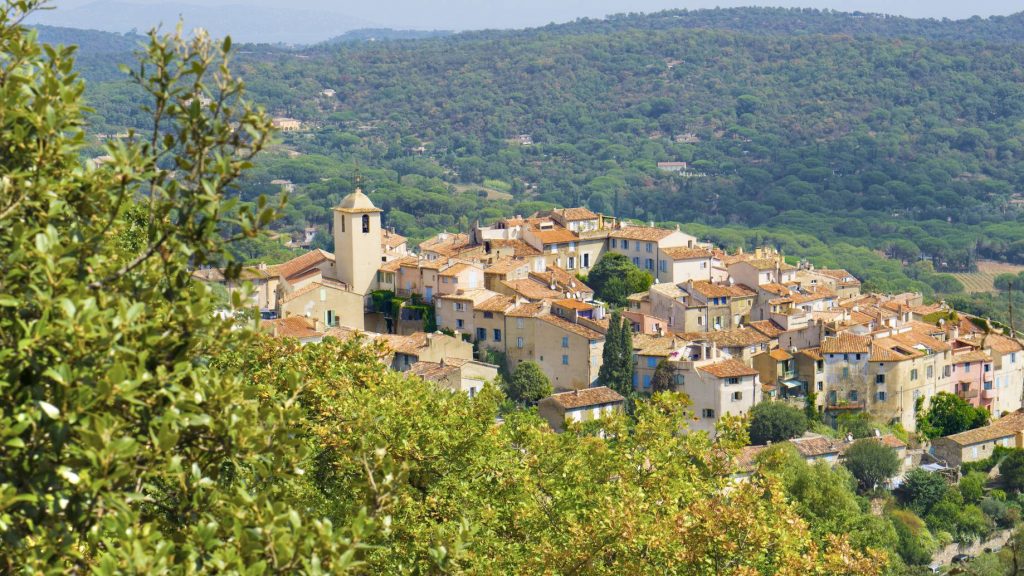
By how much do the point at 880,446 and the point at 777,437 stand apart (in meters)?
2.81

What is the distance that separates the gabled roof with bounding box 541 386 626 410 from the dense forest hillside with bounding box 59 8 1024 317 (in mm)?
52475

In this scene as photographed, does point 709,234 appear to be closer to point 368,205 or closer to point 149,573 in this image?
point 368,205

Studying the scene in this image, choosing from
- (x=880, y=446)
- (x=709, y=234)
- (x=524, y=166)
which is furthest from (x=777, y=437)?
(x=524, y=166)

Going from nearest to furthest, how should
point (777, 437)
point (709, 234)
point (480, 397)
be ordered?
point (480, 397)
point (777, 437)
point (709, 234)

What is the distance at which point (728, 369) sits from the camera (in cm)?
3969

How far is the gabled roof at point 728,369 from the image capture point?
39312 mm

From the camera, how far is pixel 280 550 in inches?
259

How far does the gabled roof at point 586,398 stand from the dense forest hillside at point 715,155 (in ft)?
172

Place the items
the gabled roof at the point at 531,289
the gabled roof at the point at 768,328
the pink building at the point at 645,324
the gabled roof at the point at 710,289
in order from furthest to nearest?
the gabled roof at the point at 710,289
the gabled roof at the point at 768,328
the gabled roof at the point at 531,289
the pink building at the point at 645,324

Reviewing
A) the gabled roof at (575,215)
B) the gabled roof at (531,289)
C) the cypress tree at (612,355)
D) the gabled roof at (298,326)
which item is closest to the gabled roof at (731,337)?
the cypress tree at (612,355)

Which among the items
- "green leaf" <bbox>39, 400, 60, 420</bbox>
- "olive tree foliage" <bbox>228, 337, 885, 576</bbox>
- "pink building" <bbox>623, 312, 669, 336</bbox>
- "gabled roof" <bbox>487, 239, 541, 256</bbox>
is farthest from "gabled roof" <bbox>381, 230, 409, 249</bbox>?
"green leaf" <bbox>39, 400, 60, 420</bbox>

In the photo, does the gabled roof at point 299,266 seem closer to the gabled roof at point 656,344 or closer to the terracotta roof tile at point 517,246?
the terracotta roof tile at point 517,246

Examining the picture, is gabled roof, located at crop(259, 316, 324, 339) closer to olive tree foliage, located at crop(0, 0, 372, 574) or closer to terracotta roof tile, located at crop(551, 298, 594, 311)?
terracotta roof tile, located at crop(551, 298, 594, 311)

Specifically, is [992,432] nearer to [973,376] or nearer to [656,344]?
[973,376]
